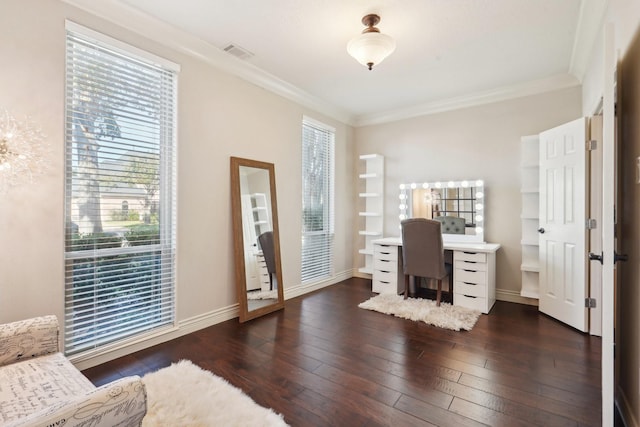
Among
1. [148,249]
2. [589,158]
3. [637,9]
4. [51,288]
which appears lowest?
[51,288]

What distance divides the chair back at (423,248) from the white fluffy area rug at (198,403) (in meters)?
2.39

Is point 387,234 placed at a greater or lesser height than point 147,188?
lesser

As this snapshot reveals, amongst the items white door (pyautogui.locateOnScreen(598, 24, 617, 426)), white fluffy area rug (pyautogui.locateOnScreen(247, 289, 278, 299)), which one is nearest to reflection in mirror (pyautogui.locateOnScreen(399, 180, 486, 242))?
white fluffy area rug (pyautogui.locateOnScreen(247, 289, 278, 299))

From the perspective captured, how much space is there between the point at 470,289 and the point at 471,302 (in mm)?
146

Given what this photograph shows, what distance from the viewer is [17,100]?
193 cm

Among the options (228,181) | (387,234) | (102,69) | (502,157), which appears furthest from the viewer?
(387,234)

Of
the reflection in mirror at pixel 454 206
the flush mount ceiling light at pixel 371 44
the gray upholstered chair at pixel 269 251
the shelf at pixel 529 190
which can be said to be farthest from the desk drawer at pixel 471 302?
the flush mount ceiling light at pixel 371 44

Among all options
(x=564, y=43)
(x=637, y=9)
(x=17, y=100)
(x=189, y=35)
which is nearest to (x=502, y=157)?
(x=564, y=43)

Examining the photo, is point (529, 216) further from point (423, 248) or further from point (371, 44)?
point (371, 44)

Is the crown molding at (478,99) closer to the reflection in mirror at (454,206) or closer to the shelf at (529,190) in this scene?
the reflection in mirror at (454,206)

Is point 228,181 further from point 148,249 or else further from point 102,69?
point 102,69

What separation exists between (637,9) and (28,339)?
3.48 meters

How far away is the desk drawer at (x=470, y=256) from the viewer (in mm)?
3420

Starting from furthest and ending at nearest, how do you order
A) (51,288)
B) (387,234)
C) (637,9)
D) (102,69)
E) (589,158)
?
(387,234), (589,158), (102,69), (51,288), (637,9)
